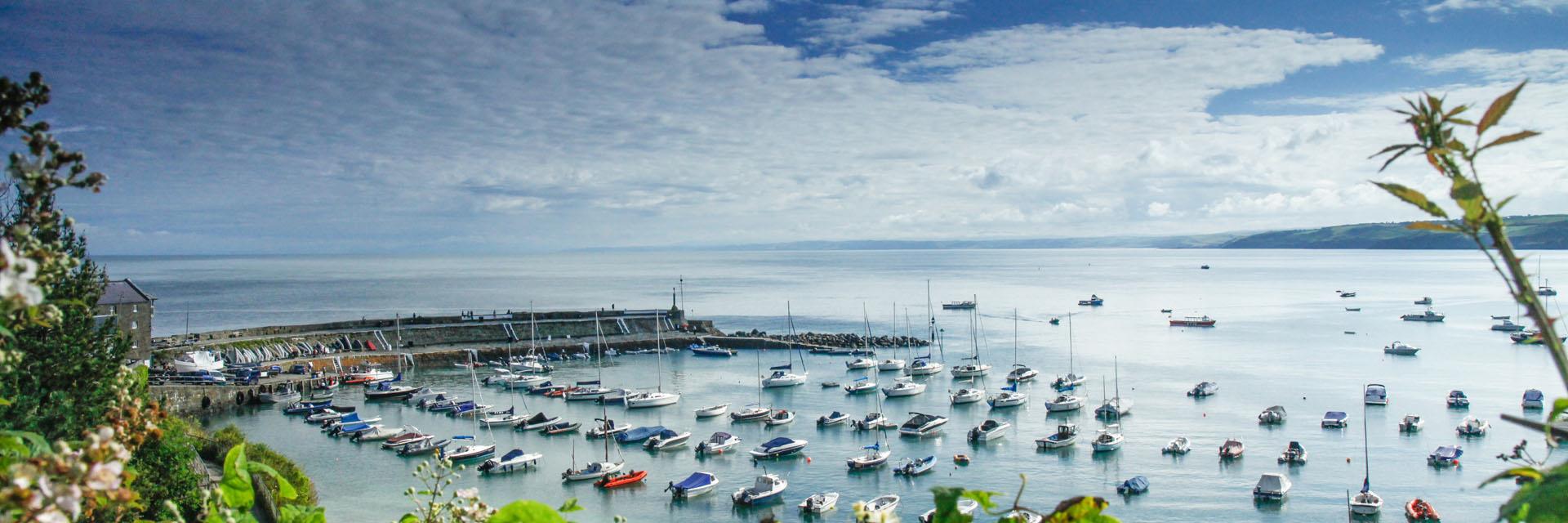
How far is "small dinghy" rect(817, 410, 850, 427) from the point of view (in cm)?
4084

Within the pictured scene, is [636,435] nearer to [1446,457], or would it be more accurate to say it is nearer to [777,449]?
[777,449]

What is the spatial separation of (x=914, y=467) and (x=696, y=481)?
8066 millimetres

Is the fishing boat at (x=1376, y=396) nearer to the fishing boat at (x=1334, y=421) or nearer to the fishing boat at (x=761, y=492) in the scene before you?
the fishing boat at (x=1334, y=421)

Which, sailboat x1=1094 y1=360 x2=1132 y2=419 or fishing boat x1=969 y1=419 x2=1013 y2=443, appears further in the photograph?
sailboat x1=1094 y1=360 x2=1132 y2=419

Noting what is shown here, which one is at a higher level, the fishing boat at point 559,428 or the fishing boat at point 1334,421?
the fishing boat at point 559,428

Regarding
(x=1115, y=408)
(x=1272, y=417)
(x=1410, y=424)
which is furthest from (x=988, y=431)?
(x=1410, y=424)

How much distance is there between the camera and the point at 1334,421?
3894 centimetres

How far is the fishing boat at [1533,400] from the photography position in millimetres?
40844

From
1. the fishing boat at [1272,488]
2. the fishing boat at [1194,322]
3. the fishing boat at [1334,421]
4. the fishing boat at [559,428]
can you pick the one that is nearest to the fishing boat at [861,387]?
the fishing boat at [559,428]

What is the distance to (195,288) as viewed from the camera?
15562 cm

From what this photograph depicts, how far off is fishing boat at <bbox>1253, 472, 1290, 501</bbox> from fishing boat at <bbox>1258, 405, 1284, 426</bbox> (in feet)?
36.6

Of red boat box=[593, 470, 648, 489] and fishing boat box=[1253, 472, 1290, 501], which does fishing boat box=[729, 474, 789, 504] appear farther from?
fishing boat box=[1253, 472, 1290, 501]

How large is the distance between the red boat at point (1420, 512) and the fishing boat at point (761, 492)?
1910 cm

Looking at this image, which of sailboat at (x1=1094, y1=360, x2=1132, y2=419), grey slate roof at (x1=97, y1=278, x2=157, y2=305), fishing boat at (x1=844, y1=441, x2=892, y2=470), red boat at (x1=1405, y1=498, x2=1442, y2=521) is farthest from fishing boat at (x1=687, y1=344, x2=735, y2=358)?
red boat at (x1=1405, y1=498, x2=1442, y2=521)
